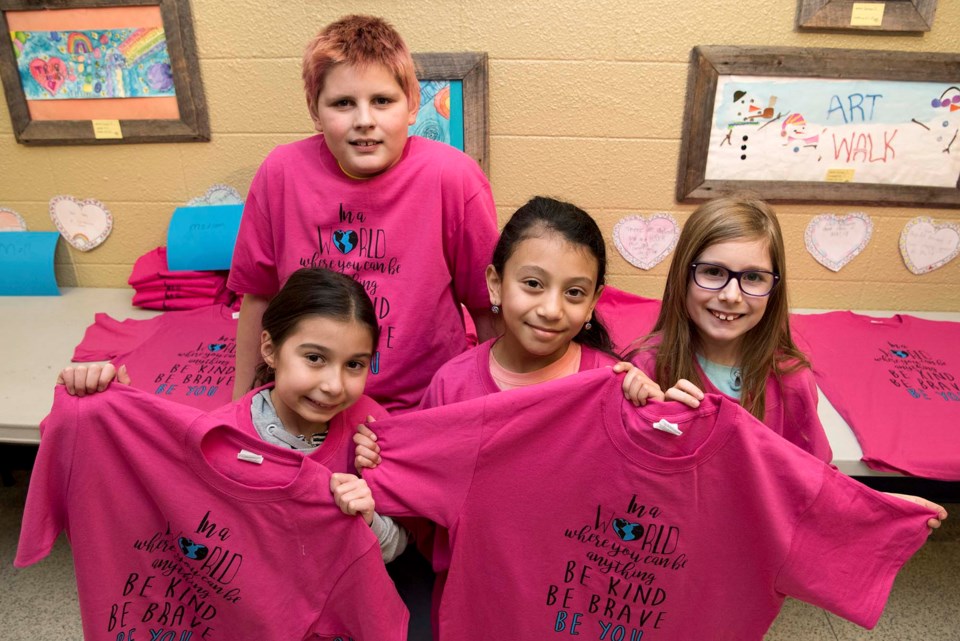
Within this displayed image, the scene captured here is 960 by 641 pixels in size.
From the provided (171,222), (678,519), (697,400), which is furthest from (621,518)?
(171,222)

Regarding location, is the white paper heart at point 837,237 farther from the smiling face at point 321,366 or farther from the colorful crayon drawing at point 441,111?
the smiling face at point 321,366

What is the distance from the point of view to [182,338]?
1.97 meters

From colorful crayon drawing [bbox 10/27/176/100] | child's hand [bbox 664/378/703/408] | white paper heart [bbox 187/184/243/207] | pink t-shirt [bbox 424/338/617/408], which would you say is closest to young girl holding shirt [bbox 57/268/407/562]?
pink t-shirt [bbox 424/338/617/408]

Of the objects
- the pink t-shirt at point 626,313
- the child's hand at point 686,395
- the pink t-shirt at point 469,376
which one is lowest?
the pink t-shirt at point 626,313

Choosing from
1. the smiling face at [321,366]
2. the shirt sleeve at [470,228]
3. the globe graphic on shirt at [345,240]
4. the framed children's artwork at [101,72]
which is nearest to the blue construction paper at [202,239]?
the framed children's artwork at [101,72]

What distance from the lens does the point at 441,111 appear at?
2.06 metres

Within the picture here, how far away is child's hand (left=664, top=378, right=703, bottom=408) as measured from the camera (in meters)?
0.95

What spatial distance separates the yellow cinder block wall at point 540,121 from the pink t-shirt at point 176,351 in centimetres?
45

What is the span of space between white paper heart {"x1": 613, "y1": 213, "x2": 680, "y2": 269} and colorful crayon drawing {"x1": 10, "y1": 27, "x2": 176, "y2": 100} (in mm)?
1630

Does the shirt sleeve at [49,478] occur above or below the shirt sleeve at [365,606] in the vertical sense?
above

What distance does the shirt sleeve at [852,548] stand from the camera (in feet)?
3.19

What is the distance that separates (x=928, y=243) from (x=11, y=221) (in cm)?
337

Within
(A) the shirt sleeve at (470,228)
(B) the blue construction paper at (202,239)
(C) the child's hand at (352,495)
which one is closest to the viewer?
(C) the child's hand at (352,495)

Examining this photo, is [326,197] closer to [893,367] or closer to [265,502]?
[265,502]
